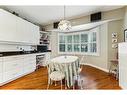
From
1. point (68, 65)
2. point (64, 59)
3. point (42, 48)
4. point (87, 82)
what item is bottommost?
point (87, 82)

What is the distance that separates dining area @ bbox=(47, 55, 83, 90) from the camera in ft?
8.02

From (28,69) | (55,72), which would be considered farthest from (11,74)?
(55,72)

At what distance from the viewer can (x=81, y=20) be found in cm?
275

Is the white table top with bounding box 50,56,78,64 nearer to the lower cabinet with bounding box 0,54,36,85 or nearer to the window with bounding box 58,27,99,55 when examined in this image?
the window with bounding box 58,27,99,55

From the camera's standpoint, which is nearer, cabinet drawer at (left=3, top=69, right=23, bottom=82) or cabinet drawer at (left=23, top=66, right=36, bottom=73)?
cabinet drawer at (left=3, top=69, right=23, bottom=82)

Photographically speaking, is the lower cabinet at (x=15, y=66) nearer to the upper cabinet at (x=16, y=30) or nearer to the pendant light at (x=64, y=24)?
the upper cabinet at (x=16, y=30)

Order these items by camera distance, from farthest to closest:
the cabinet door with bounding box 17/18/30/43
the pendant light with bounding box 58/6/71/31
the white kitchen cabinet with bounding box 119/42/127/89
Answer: the cabinet door with bounding box 17/18/30/43 < the pendant light with bounding box 58/6/71/31 < the white kitchen cabinet with bounding box 119/42/127/89

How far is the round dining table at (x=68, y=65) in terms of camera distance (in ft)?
8.09

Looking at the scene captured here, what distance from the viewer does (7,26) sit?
9.63 ft

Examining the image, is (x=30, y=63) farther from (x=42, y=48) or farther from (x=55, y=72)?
(x=55, y=72)

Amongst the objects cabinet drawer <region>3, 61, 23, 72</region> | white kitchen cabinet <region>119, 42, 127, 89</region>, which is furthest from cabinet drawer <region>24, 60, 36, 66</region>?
white kitchen cabinet <region>119, 42, 127, 89</region>

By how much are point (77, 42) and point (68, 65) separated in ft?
2.00

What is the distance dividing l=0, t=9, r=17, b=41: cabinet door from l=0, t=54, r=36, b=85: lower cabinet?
20.3 inches
